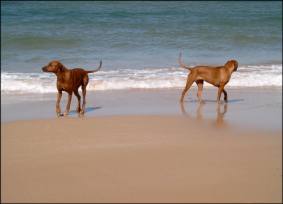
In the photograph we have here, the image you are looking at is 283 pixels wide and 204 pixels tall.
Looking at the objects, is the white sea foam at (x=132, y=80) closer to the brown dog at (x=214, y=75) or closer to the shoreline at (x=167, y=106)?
the shoreline at (x=167, y=106)

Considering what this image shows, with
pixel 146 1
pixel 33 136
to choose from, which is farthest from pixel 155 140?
pixel 146 1

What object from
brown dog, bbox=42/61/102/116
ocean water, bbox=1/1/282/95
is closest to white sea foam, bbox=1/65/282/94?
ocean water, bbox=1/1/282/95

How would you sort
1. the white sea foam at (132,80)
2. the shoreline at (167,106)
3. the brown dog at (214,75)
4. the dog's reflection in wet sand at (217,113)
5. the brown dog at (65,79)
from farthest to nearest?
the white sea foam at (132,80) < the brown dog at (214,75) < the brown dog at (65,79) < the shoreline at (167,106) < the dog's reflection in wet sand at (217,113)

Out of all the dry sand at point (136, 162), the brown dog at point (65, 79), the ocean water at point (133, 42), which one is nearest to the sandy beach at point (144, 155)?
the dry sand at point (136, 162)

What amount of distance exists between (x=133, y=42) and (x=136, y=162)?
10825 millimetres

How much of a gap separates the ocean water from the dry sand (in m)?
3.43

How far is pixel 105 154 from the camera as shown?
6.59 meters

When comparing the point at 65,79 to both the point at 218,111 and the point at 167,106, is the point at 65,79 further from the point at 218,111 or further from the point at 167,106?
the point at 218,111

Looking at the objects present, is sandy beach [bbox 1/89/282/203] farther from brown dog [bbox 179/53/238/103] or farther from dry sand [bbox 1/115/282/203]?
brown dog [bbox 179/53/238/103]

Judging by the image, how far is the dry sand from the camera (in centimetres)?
552

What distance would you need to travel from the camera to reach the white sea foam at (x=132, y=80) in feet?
35.8

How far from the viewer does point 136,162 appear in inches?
250

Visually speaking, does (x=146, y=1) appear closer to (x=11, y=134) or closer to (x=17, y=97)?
(x=17, y=97)

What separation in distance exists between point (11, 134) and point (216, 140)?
2445 mm
